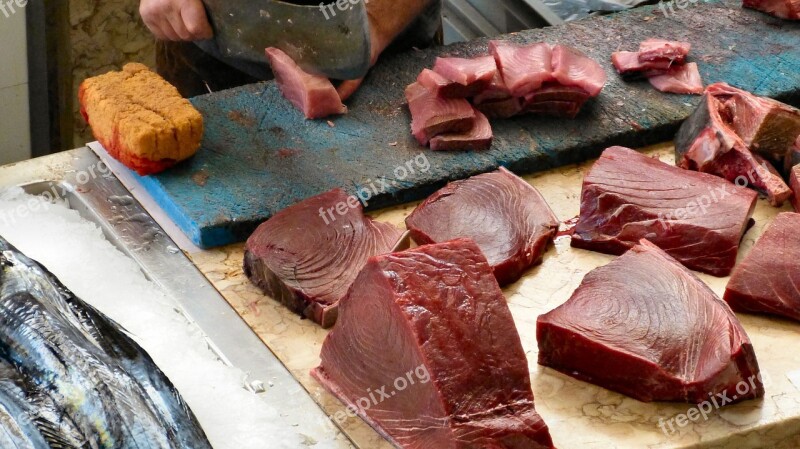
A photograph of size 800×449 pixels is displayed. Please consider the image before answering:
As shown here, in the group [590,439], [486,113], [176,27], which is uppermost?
[176,27]

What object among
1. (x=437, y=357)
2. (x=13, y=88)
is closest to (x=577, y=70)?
(x=437, y=357)

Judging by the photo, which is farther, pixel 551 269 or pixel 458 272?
pixel 551 269

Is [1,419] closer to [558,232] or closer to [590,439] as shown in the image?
[590,439]

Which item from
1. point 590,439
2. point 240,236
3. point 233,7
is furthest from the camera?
point 233,7

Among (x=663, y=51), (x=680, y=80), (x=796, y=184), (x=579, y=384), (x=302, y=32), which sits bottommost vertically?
(x=579, y=384)

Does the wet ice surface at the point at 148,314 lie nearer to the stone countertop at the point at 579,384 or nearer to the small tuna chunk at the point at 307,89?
the stone countertop at the point at 579,384

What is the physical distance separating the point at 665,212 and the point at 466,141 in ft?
2.47

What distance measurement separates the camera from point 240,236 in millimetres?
3303

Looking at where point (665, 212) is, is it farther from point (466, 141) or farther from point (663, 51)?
point (663, 51)

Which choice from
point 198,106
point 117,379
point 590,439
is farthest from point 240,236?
point 590,439

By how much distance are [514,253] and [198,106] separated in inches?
56.0

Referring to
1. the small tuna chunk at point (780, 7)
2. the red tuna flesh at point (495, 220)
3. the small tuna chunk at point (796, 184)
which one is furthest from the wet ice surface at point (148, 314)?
the small tuna chunk at point (780, 7)

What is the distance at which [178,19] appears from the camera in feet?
12.9

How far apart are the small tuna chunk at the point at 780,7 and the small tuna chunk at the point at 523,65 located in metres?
1.15
